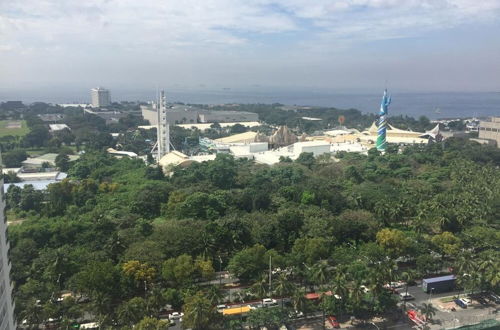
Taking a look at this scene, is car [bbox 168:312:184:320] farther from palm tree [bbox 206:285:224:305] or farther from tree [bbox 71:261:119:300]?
tree [bbox 71:261:119:300]

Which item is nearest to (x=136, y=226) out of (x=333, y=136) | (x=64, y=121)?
(x=333, y=136)

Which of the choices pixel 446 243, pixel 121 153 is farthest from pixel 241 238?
pixel 121 153

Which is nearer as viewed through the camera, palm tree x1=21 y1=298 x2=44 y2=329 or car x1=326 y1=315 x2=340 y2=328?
palm tree x1=21 y1=298 x2=44 y2=329

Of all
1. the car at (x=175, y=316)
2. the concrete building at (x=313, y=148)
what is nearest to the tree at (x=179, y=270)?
the car at (x=175, y=316)

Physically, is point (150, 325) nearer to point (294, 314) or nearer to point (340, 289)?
point (294, 314)

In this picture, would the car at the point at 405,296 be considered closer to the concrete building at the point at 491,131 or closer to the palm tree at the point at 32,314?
the palm tree at the point at 32,314

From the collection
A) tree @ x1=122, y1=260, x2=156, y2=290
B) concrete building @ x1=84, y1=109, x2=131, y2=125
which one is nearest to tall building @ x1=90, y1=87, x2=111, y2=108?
concrete building @ x1=84, y1=109, x2=131, y2=125
